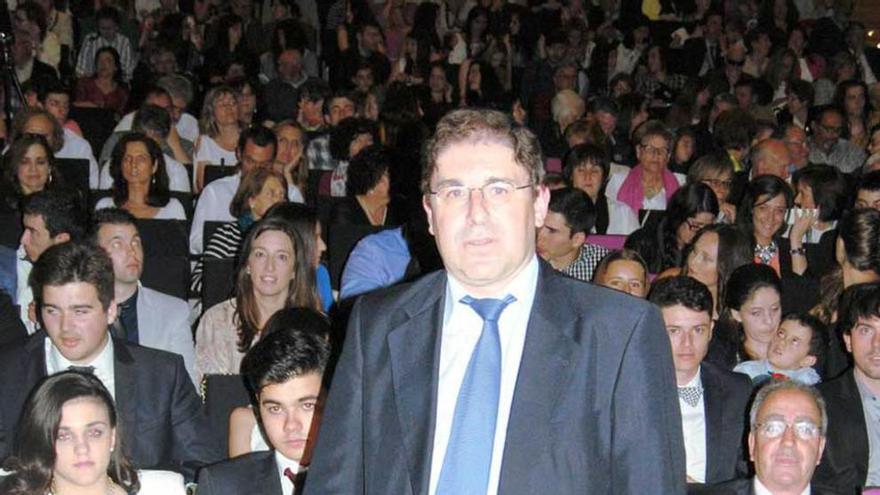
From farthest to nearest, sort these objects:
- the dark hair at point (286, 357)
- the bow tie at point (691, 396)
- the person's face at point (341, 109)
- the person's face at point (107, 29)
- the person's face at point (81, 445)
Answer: the person's face at point (107, 29) < the person's face at point (341, 109) < the bow tie at point (691, 396) < the dark hair at point (286, 357) < the person's face at point (81, 445)

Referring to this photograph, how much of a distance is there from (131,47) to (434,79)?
9.40 feet

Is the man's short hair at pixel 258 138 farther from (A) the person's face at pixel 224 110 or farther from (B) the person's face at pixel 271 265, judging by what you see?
(B) the person's face at pixel 271 265

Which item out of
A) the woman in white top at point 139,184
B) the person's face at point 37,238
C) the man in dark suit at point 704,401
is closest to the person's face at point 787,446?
the man in dark suit at point 704,401

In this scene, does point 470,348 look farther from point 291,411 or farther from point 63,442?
point 63,442

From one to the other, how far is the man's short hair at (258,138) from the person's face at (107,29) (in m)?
5.02

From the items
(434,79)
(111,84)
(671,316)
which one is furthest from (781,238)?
(111,84)

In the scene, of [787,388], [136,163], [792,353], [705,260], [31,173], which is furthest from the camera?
[136,163]

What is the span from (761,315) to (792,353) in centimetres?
35

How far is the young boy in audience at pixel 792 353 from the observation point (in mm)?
5449

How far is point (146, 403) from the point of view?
4820 millimetres

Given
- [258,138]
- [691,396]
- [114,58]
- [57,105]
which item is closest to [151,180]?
[258,138]

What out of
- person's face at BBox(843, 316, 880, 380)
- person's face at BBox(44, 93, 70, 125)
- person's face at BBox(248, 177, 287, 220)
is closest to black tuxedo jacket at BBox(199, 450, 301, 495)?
person's face at BBox(843, 316, 880, 380)

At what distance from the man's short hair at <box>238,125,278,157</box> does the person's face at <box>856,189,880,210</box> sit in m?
3.22

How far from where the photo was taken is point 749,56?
47.9ft
